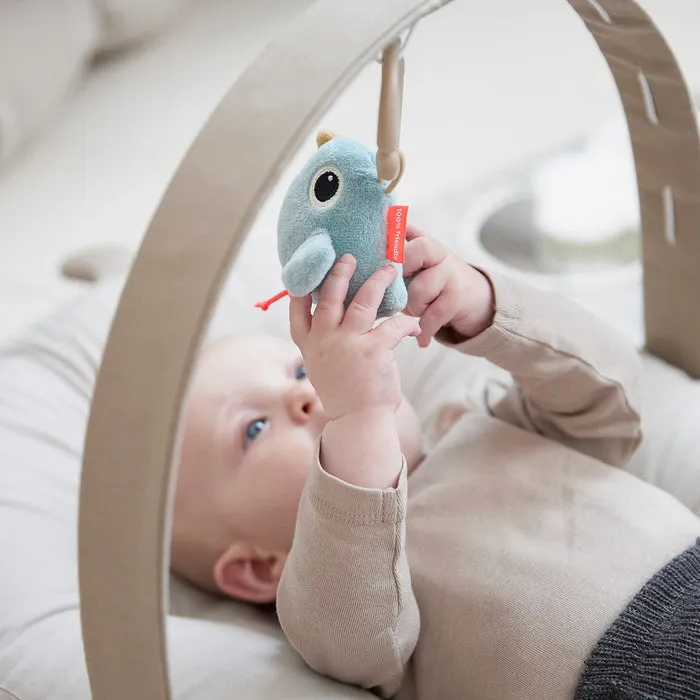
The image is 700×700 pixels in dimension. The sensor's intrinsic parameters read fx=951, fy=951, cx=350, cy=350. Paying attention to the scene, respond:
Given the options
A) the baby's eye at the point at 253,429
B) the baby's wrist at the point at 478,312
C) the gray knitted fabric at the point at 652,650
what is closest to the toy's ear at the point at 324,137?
the baby's wrist at the point at 478,312

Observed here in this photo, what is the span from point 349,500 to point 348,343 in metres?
0.10

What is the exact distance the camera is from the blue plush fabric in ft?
1.80

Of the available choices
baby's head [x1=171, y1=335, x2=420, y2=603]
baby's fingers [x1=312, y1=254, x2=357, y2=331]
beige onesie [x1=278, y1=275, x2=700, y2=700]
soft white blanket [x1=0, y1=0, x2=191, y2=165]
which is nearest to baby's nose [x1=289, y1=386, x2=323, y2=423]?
baby's head [x1=171, y1=335, x2=420, y2=603]

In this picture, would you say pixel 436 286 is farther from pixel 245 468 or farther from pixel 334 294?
pixel 245 468

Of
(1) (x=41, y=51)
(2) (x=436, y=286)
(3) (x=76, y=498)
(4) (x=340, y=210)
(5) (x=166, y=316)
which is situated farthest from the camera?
(1) (x=41, y=51)

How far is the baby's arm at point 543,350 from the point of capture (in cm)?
67

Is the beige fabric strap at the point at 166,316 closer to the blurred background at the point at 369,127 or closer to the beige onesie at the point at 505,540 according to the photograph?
the beige onesie at the point at 505,540

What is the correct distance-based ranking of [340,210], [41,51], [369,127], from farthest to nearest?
[369,127] < [41,51] < [340,210]

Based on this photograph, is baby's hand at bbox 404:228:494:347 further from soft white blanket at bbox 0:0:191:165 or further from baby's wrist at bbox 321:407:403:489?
soft white blanket at bbox 0:0:191:165

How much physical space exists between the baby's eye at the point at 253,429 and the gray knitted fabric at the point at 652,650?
31cm

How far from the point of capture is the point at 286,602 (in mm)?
653

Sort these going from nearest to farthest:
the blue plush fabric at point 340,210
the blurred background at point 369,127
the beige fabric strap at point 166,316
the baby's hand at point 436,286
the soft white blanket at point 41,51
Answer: the beige fabric strap at point 166,316 → the blue plush fabric at point 340,210 → the baby's hand at point 436,286 → the blurred background at point 369,127 → the soft white blanket at point 41,51

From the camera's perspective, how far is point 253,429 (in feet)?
2.61

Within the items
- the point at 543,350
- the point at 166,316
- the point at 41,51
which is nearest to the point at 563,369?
the point at 543,350
